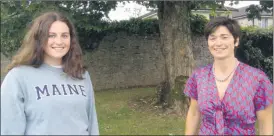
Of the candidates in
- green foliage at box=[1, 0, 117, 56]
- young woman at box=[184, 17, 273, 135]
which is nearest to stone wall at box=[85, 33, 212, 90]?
green foliage at box=[1, 0, 117, 56]

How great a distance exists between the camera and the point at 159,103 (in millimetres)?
9375

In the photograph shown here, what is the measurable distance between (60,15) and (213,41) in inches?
→ 41.0

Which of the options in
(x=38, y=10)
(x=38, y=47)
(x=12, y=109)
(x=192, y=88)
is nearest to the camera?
(x=12, y=109)

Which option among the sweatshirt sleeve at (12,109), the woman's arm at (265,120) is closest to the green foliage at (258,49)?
the woman's arm at (265,120)

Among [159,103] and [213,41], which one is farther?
[159,103]

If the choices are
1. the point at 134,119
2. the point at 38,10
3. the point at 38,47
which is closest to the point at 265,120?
the point at 38,47

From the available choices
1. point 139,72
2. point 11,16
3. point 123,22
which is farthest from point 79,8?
point 139,72

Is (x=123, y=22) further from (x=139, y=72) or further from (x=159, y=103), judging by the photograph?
(x=159, y=103)

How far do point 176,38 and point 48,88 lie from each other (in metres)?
6.20

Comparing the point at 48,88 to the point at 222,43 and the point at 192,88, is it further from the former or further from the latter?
the point at 222,43

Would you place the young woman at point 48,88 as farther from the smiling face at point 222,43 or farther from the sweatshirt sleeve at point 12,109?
the smiling face at point 222,43

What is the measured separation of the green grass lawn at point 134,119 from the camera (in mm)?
6867

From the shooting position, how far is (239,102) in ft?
7.57

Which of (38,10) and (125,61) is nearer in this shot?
(38,10)
